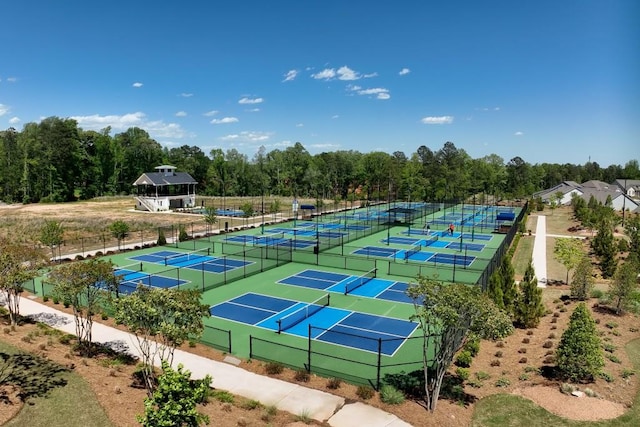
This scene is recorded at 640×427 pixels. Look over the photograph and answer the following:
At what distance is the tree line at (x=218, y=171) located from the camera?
96750 millimetres

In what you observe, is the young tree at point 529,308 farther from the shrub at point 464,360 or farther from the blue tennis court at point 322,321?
the shrub at point 464,360

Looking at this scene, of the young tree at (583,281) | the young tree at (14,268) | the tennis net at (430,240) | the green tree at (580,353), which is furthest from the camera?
the tennis net at (430,240)

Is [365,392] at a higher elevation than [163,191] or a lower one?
lower

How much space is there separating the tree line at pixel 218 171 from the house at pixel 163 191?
25.0m

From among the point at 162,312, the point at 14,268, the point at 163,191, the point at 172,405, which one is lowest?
the point at 172,405

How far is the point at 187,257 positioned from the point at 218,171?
84474 millimetres

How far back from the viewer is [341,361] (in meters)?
Result: 17.3

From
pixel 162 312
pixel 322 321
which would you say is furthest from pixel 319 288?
pixel 162 312

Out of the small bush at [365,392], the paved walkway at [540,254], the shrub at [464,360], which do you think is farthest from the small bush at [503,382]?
the paved walkway at [540,254]

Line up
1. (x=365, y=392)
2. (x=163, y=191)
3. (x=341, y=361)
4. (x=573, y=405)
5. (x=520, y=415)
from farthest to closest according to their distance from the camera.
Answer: (x=163, y=191) → (x=341, y=361) → (x=365, y=392) → (x=573, y=405) → (x=520, y=415)

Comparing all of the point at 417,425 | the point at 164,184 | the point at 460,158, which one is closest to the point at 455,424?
the point at 417,425

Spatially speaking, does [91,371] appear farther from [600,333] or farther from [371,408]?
[600,333]

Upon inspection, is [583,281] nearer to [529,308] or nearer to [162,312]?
[529,308]

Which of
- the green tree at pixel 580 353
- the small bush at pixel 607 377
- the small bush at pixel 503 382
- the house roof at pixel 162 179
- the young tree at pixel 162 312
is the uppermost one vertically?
the house roof at pixel 162 179
